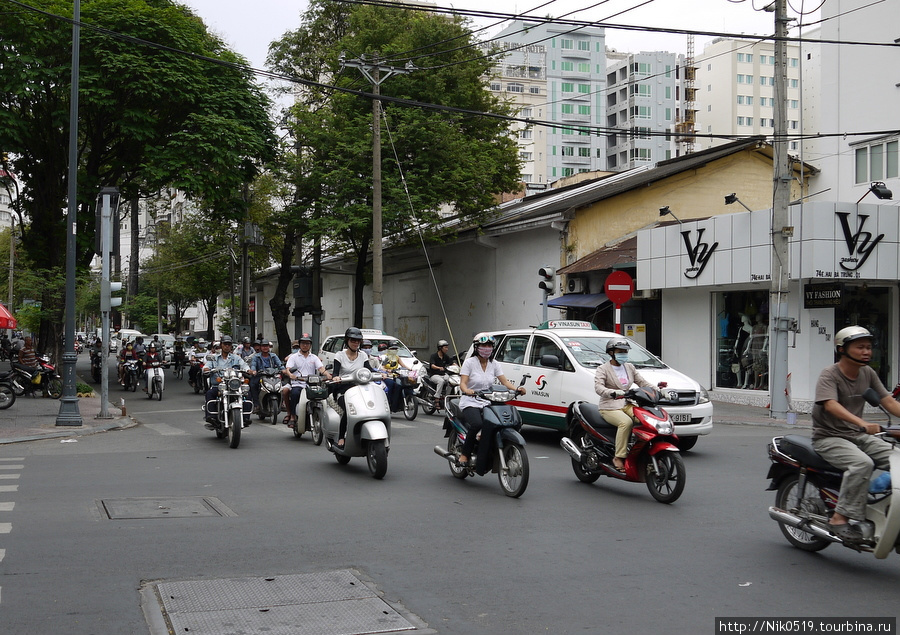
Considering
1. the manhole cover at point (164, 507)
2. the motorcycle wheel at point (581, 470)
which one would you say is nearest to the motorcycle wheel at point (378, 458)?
the manhole cover at point (164, 507)

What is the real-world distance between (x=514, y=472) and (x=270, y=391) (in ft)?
30.9

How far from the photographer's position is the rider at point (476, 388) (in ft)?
33.1

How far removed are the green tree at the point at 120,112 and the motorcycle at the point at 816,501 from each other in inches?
831

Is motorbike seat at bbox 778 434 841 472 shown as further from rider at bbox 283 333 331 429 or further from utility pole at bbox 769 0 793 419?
utility pole at bbox 769 0 793 419

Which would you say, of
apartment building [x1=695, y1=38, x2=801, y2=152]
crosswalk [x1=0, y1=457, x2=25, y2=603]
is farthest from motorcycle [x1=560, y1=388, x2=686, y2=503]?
apartment building [x1=695, y1=38, x2=801, y2=152]

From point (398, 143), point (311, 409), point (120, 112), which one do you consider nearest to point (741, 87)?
point (398, 143)

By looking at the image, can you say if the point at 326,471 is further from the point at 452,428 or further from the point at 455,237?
the point at 455,237

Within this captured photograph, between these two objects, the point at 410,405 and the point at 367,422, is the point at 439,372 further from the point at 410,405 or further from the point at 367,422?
the point at 367,422

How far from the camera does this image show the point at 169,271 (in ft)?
210

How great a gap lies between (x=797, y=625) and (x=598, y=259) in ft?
75.0

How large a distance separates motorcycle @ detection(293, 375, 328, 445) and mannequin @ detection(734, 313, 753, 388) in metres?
12.1

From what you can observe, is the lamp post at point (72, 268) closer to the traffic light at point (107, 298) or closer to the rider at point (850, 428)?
the traffic light at point (107, 298)

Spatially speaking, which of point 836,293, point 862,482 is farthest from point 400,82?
point 862,482

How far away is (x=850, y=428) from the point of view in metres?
6.64
